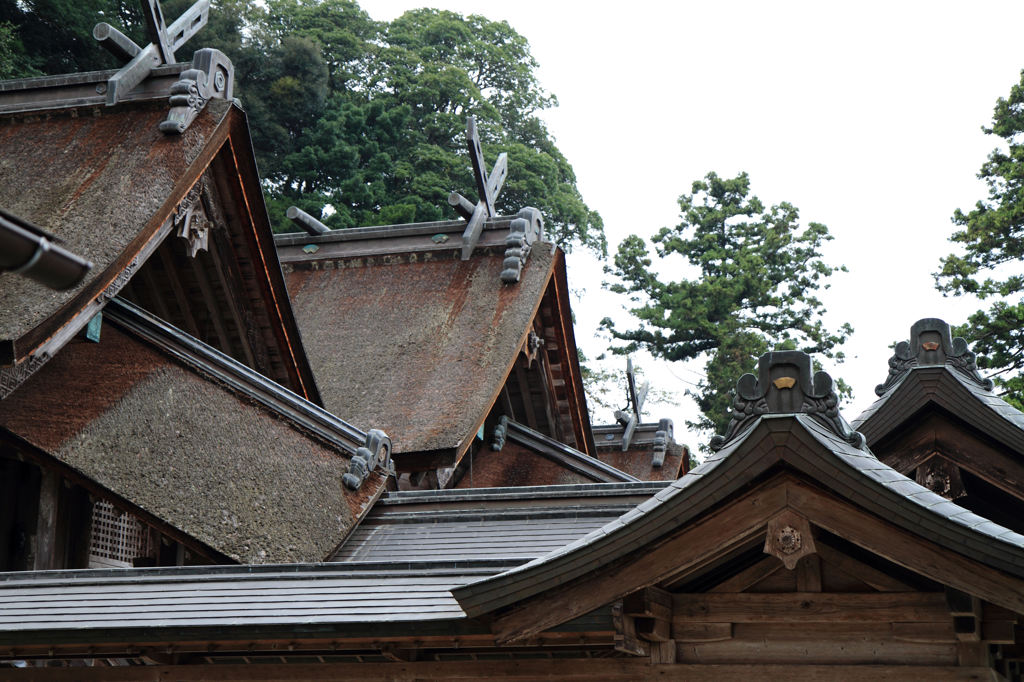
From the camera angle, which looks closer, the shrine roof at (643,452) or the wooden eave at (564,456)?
the wooden eave at (564,456)

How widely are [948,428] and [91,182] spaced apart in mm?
6327

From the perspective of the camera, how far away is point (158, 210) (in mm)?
7875

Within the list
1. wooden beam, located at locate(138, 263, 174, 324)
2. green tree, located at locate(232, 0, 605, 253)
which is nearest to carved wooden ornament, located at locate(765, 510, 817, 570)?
wooden beam, located at locate(138, 263, 174, 324)

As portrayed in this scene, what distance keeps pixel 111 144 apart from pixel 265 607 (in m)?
5.15

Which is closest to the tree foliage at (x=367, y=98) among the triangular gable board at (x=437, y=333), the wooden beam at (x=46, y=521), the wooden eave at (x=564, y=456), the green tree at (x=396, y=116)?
the green tree at (x=396, y=116)

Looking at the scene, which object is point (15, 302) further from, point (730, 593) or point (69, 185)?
point (730, 593)

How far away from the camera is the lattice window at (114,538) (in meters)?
7.58

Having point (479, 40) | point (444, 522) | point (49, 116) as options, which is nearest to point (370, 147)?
point (479, 40)

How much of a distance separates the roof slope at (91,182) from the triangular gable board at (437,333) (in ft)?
10.1

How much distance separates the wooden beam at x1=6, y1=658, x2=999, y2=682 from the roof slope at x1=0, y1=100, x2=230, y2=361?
2.04 metres

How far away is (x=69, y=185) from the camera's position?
834 cm

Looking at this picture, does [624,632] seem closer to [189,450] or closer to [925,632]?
[925,632]

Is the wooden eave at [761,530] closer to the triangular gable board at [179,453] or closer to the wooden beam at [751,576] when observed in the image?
the wooden beam at [751,576]

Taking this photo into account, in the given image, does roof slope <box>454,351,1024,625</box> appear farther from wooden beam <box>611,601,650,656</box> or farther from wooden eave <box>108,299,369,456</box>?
wooden eave <box>108,299,369,456</box>
